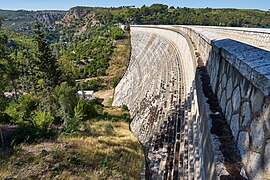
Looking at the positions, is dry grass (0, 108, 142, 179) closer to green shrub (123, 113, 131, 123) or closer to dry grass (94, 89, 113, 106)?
green shrub (123, 113, 131, 123)

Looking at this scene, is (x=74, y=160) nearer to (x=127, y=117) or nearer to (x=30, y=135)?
(x=30, y=135)

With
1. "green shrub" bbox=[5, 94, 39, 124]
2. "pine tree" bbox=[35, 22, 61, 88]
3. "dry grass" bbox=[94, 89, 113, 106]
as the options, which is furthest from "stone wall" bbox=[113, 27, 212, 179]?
"dry grass" bbox=[94, 89, 113, 106]

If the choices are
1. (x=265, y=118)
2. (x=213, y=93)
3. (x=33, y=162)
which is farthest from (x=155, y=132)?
(x=265, y=118)

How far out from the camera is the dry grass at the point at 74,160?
6426 mm

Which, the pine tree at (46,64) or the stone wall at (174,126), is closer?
the stone wall at (174,126)

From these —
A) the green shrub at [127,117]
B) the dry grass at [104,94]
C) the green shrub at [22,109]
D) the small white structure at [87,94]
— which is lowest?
the dry grass at [104,94]

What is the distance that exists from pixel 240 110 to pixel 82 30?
121 meters

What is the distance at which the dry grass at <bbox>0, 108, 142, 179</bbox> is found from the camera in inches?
253

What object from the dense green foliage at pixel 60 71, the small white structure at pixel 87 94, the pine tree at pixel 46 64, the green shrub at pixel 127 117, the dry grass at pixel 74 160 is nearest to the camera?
the dry grass at pixel 74 160

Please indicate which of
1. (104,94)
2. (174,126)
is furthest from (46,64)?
(174,126)

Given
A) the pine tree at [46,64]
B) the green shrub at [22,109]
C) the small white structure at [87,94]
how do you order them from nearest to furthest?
the green shrub at [22,109] → the pine tree at [46,64] → the small white structure at [87,94]

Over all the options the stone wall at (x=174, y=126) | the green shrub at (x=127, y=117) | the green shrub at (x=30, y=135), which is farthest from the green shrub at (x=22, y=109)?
the stone wall at (x=174, y=126)

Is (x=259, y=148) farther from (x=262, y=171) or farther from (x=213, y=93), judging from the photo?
(x=213, y=93)

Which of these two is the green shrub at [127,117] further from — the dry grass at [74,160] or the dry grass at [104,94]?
the dry grass at [104,94]
